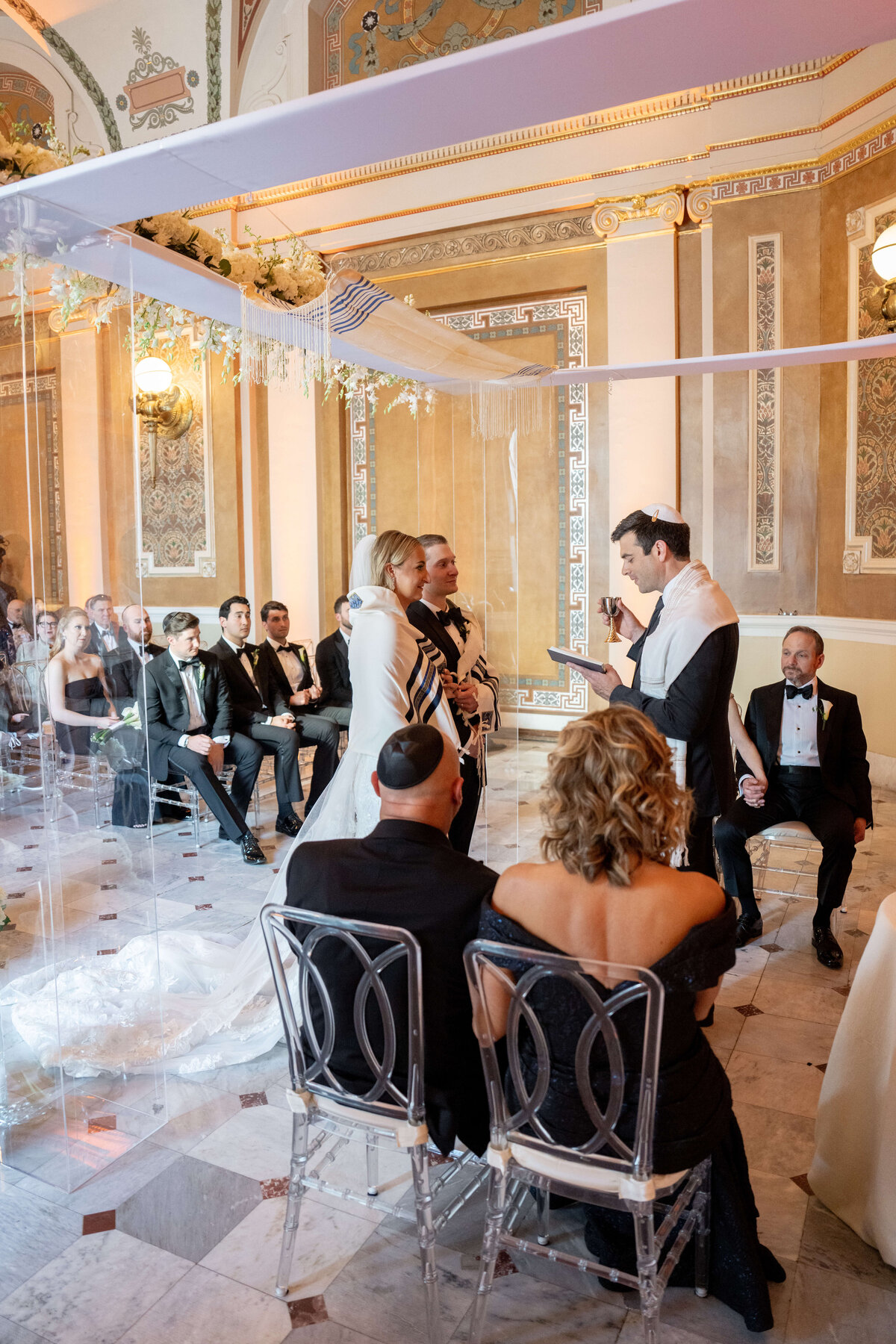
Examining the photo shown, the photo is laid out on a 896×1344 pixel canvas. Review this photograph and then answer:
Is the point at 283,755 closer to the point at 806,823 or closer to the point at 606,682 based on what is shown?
the point at 606,682

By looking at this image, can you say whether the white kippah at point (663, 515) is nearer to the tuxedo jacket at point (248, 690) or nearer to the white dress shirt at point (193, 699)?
the white dress shirt at point (193, 699)

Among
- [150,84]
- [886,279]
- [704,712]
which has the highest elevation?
[150,84]

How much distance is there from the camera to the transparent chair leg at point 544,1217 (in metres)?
2.04

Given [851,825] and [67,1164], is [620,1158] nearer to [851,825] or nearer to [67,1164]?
[67,1164]

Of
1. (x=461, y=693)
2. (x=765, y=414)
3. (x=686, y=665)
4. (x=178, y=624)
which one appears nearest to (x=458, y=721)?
(x=461, y=693)

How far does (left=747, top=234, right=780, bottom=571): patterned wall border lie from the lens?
6902 millimetres

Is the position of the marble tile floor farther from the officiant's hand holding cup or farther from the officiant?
the officiant's hand holding cup

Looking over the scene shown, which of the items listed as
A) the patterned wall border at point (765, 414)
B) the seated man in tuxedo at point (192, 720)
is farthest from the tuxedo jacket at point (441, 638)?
the patterned wall border at point (765, 414)

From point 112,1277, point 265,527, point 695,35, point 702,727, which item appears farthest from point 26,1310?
point 265,527

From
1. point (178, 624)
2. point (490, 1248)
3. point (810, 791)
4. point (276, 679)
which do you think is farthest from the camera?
point (276, 679)

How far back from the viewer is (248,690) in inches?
222

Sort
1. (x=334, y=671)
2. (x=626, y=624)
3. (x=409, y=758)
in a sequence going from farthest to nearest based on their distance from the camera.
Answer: (x=334, y=671) < (x=626, y=624) < (x=409, y=758)

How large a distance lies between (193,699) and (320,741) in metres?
0.84

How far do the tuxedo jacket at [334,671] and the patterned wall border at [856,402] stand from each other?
3.52 m
